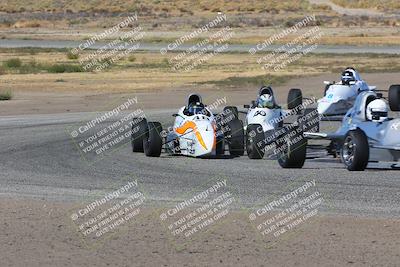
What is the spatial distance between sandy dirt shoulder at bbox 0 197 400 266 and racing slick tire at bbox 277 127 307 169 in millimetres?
4606

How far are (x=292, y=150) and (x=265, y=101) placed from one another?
4.64m

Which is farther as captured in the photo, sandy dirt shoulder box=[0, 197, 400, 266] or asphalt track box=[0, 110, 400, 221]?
asphalt track box=[0, 110, 400, 221]

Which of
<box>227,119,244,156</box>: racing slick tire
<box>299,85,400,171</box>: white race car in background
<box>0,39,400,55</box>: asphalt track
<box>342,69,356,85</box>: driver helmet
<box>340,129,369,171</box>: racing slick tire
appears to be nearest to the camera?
<box>340,129,369,171</box>: racing slick tire

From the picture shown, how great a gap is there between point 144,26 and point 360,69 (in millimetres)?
50709

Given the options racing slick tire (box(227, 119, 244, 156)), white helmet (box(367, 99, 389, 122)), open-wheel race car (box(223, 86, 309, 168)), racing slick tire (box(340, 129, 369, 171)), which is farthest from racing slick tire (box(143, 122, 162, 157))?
white helmet (box(367, 99, 389, 122))

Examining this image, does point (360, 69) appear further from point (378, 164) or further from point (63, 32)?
point (63, 32)

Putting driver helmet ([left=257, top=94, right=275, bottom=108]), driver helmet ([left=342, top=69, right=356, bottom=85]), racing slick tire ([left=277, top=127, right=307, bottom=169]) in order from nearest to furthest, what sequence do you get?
1. racing slick tire ([left=277, top=127, right=307, bottom=169])
2. driver helmet ([left=257, top=94, right=275, bottom=108])
3. driver helmet ([left=342, top=69, right=356, bottom=85])

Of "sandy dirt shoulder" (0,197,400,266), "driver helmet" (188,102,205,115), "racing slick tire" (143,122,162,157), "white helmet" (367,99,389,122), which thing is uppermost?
"driver helmet" (188,102,205,115)

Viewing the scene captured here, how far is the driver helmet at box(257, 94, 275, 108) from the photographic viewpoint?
79.4 feet

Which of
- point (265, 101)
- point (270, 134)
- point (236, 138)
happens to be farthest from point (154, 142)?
point (265, 101)

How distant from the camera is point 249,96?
139 ft

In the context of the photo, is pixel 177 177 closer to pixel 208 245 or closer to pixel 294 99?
pixel 208 245

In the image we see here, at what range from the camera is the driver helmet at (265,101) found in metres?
24.2

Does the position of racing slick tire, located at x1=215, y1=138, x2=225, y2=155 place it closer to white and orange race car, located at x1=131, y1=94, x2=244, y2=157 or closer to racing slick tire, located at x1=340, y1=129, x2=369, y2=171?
white and orange race car, located at x1=131, y1=94, x2=244, y2=157
